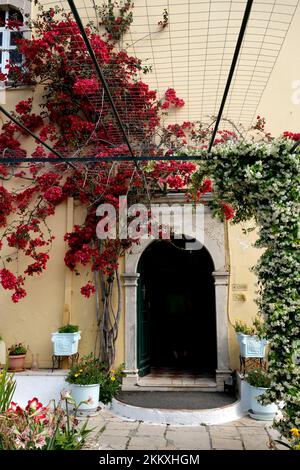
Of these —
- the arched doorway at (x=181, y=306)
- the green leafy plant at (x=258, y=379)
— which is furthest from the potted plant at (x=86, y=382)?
the arched doorway at (x=181, y=306)

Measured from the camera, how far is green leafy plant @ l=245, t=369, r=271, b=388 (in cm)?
536

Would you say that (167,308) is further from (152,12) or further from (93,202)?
(152,12)

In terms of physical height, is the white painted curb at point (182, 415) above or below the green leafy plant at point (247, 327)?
below

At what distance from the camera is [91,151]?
256 inches

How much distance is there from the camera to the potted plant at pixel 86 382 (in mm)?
5473

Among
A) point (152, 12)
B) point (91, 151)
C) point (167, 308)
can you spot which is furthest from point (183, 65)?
point (167, 308)

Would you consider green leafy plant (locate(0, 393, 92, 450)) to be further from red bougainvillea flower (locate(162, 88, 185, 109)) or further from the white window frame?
the white window frame

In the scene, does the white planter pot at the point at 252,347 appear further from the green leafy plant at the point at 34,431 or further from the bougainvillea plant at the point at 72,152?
the green leafy plant at the point at 34,431

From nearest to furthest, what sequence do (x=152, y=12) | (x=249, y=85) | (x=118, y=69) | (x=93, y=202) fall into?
(x=249, y=85) → (x=118, y=69) → (x=93, y=202) → (x=152, y=12)

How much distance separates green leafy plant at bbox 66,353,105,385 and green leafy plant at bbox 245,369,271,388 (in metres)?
2.06

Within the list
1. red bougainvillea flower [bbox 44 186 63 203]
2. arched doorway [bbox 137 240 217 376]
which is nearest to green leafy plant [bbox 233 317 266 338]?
arched doorway [bbox 137 240 217 376]

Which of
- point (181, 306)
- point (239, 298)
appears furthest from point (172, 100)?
point (181, 306)

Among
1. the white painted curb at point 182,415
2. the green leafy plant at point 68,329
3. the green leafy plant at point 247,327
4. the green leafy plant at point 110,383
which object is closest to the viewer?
the white painted curb at point 182,415

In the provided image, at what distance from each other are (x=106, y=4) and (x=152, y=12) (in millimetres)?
811
